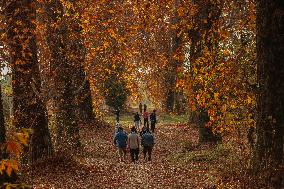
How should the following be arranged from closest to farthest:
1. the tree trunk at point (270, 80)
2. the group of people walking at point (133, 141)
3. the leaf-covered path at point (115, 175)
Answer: the tree trunk at point (270, 80)
the leaf-covered path at point (115, 175)
the group of people walking at point (133, 141)

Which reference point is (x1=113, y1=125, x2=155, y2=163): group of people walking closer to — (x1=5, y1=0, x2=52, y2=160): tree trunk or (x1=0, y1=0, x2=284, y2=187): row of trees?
(x1=0, y1=0, x2=284, y2=187): row of trees

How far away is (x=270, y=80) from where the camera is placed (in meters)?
10.1

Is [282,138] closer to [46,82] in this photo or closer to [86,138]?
[46,82]

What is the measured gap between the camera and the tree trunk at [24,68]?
44.5 feet

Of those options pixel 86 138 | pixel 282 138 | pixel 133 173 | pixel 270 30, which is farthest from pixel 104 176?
pixel 86 138

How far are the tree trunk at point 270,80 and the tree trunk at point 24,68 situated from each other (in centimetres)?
677

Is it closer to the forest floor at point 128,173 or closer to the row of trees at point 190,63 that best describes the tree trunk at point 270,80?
the row of trees at point 190,63

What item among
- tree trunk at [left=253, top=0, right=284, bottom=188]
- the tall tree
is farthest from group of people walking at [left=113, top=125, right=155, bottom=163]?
tree trunk at [left=253, top=0, right=284, bottom=188]

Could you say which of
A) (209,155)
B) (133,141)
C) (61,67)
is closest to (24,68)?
(61,67)

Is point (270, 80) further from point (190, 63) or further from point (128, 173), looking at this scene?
point (128, 173)

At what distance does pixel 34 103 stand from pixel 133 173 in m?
4.17

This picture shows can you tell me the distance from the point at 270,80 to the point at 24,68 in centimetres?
761

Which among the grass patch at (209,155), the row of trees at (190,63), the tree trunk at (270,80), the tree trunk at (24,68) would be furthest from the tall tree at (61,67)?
the tree trunk at (270,80)

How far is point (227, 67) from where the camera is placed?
13320mm
